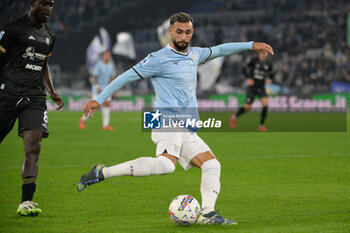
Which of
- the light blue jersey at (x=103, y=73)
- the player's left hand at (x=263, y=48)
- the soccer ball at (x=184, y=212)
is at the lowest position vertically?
the soccer ball at (x=184, y=212)

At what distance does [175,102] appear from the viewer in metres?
6.27

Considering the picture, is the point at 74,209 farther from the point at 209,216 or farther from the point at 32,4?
the point at 32,4

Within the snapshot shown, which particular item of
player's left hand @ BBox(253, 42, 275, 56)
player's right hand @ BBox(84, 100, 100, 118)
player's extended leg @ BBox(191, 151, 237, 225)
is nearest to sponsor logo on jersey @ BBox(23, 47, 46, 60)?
player's right hand @ BBox(84, 100, 100, 118)

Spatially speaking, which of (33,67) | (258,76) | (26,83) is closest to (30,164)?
(26,83)

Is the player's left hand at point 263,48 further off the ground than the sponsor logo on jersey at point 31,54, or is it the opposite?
the player's left hand at point 263,48

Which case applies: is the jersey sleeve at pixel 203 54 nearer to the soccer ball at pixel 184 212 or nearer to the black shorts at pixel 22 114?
the soccer ball at pixel 184 212

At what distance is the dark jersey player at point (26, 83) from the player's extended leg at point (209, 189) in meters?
1.73

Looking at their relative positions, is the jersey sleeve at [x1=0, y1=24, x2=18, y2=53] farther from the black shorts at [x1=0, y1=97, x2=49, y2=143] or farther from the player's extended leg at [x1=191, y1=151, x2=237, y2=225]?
the player's extended leg at [x1=191, y1=151, x2=237, y2=225]

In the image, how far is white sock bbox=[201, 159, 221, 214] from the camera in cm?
611

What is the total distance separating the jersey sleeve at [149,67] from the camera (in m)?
6.20

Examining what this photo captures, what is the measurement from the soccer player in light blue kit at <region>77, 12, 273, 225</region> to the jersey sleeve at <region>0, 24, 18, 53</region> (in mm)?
1201

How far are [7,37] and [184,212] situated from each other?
2.55m

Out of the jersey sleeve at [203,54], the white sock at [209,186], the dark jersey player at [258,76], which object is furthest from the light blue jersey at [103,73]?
the white sock at [209,186]

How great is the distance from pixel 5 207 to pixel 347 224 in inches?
145
